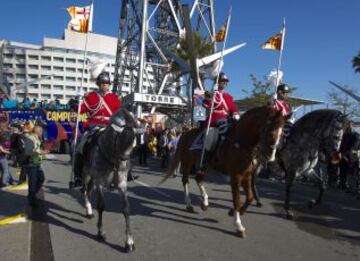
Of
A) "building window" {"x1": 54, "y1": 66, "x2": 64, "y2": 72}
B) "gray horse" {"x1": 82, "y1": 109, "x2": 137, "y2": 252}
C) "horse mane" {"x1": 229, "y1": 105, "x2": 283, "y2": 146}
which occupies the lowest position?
"gray horse" {"x1": 82, "y1": 109, "x2": 137, "y2": 252}

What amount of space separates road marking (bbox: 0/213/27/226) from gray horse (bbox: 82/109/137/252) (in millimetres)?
1828

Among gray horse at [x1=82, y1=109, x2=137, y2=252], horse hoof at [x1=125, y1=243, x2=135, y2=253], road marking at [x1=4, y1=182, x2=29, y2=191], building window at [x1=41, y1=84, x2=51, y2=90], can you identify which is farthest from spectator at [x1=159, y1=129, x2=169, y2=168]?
building window at [x1=41, y1=84, x2=51, y2=90]

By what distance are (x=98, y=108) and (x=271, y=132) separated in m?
3.49

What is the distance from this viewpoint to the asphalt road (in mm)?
5605

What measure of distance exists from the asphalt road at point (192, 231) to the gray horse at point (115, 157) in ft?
1.69

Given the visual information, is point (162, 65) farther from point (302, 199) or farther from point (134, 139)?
point (134, 139)

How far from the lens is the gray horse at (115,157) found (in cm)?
570

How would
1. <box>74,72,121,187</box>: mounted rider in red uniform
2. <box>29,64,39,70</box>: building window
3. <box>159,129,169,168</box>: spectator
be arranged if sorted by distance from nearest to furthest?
<box>74,72,121,187</box>: mounted rider in red uniform < <box>159,129,169,168</box>: spectator < <box>29,64,39,70</box>: building window

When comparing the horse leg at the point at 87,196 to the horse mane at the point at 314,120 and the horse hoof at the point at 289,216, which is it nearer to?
the horse hoof at the point at 289,216

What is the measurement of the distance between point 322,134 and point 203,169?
2660mm

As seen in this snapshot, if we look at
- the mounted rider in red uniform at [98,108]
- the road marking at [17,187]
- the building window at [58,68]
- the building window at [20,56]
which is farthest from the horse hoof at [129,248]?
the building window at [20,56]

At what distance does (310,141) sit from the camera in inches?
324

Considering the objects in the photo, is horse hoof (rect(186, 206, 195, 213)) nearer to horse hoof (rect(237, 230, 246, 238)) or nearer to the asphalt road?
the asphalt road

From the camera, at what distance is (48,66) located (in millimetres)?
111750
